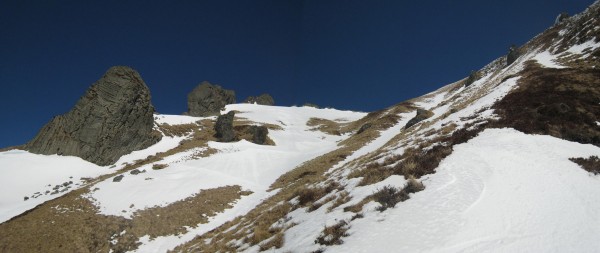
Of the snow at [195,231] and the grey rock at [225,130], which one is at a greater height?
the grey rock at [225,130]

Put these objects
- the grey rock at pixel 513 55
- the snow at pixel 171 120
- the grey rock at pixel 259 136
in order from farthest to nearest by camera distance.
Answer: the grey rock at pixel 513 55 → the snow at pixel 171 120 → the grey rock at pixel 259 136

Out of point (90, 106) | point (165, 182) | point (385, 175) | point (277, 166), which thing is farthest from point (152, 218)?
point (90, 106)

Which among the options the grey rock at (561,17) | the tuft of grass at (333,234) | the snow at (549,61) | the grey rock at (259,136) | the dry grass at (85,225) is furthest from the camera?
the grey rock at (561,17)

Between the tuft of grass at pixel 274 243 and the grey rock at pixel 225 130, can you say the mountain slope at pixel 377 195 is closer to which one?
the tuft of grass at pixel 274 243

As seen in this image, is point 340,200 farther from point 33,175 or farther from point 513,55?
point 513,55

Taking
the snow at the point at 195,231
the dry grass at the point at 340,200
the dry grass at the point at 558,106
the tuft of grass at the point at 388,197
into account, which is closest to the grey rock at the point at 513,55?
the dry grass at the point at 558,106

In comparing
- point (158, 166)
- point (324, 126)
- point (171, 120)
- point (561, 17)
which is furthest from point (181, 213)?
point (561, 17)

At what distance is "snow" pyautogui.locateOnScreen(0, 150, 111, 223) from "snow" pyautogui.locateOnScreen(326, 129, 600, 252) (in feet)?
98.9

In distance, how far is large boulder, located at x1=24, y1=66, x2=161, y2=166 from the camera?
41781 millimetres

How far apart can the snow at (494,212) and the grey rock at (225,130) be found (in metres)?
43.8

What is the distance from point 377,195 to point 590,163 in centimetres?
835

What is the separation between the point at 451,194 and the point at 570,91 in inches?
907

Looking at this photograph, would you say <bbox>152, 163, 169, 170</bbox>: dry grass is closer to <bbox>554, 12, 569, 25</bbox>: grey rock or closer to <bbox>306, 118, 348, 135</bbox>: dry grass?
<bbox>306, 118, 348, 135</bbox>: dry grass

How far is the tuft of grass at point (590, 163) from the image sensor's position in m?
12.5
